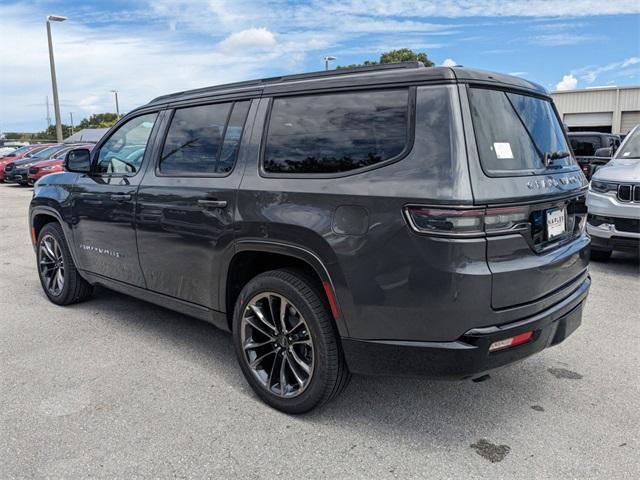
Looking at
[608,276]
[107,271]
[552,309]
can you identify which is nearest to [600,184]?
[608,276]

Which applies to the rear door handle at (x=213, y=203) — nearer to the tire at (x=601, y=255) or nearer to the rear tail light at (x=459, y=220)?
the rear tail light at (x=459, y=220)

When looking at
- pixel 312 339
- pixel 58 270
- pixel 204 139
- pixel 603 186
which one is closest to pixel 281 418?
pixel 312 339

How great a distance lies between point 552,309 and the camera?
2756 millimetres

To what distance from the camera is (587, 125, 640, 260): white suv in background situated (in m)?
6.04

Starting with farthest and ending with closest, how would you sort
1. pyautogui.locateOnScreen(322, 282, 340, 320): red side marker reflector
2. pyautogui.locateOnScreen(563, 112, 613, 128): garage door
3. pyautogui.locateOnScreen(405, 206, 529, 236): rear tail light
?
pyautogui.locateOnScreen(563, 112, 613, 128): garage door, pyautogui.locateOnScreen(322, 282, 340, 320): red side marker reflector, pyautogui.locateOnScreen(405, 206, 529, 236): rear tail light

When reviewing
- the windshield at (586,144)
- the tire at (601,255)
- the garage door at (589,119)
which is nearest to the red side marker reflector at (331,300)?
the tire at (601,255)

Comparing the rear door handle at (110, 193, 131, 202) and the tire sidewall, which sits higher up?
the rear door handle at (110, 193, 131, 202)

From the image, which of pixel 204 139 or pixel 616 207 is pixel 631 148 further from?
pixel 204 139

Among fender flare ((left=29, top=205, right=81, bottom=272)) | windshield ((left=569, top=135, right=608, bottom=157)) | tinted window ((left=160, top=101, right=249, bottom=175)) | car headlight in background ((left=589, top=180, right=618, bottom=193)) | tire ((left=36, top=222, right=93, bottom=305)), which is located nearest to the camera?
tinted window ((left=160, top=101, right=249, bottom=175))

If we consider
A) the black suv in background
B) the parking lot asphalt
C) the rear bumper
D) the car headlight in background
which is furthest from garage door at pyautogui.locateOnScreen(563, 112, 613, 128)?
the rear bumper

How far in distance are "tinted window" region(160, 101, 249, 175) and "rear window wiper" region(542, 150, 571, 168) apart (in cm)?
179

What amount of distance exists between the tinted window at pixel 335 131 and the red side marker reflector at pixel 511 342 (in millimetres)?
1026

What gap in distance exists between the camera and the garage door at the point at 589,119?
33.3 metres

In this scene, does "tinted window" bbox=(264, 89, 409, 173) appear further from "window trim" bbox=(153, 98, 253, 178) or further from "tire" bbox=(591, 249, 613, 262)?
"tire" bbox=(591, 249, 613, 262)
